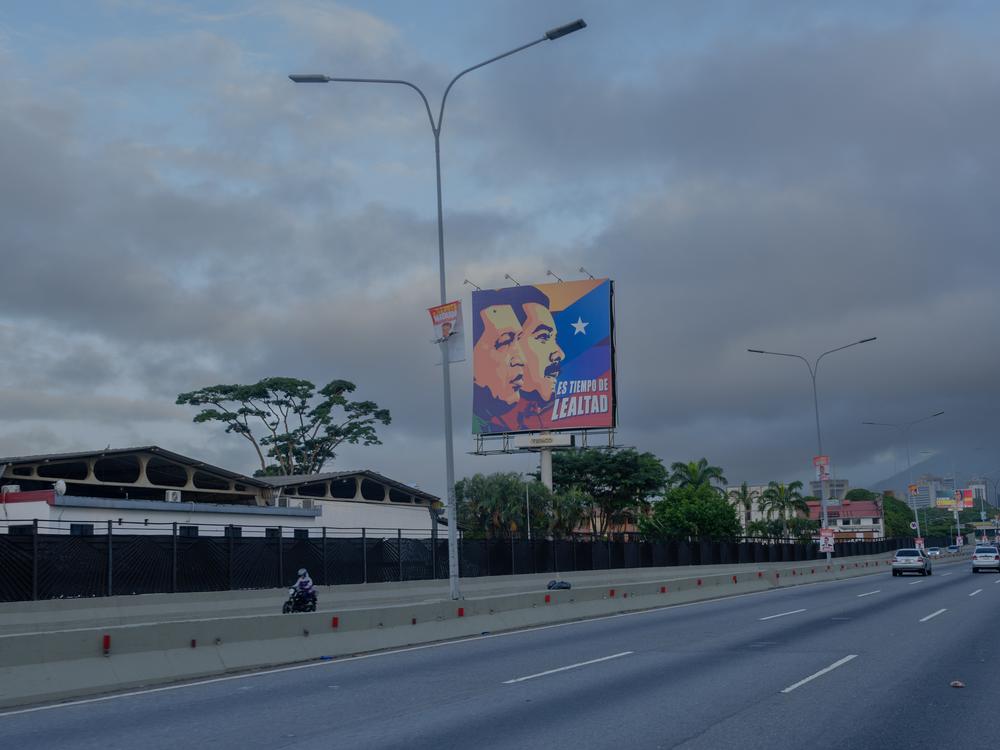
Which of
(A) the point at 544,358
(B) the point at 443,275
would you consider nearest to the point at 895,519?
(A) the point at 544,358

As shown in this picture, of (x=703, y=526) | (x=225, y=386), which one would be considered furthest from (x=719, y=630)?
(x=225, y=386)

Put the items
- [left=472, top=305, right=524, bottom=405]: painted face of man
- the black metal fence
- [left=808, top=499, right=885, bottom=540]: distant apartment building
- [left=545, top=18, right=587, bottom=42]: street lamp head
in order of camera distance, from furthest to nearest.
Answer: [left=808, top=499, right=885, bottom=540]: distant apartment building
[left=472, top=305, right=524, bottom=405]: painted face of man
the black metal fence
[left=545, top=18, right=587, bottom=42]: street lamp head

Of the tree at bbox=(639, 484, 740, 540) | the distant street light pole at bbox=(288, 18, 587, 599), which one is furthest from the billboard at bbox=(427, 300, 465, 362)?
the tree at bbox=(639, 484, 740, 540)

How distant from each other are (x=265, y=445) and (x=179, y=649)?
69772 millimetres

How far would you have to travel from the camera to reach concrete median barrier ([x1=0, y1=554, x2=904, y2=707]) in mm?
13258

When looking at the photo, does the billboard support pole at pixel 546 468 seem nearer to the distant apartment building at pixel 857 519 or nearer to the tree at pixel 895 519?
the distant apartment building at pixel 857 519

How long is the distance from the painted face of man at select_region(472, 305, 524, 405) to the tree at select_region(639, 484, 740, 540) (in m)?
19.5

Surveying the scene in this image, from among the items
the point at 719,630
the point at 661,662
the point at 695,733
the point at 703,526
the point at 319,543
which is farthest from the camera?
the point at 703,526

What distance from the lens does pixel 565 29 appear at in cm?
2045

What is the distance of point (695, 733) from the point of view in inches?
411

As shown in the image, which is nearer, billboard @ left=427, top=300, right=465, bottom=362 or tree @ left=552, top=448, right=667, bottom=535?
billboard @ left=427, top=300, right=465, bottom=362

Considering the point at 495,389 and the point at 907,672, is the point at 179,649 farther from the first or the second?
the point at 495,389

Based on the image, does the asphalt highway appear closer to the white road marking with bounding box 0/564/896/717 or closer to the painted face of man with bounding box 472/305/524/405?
the white road marking with bounding box 0/564/896/717

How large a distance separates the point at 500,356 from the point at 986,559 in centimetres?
3088
